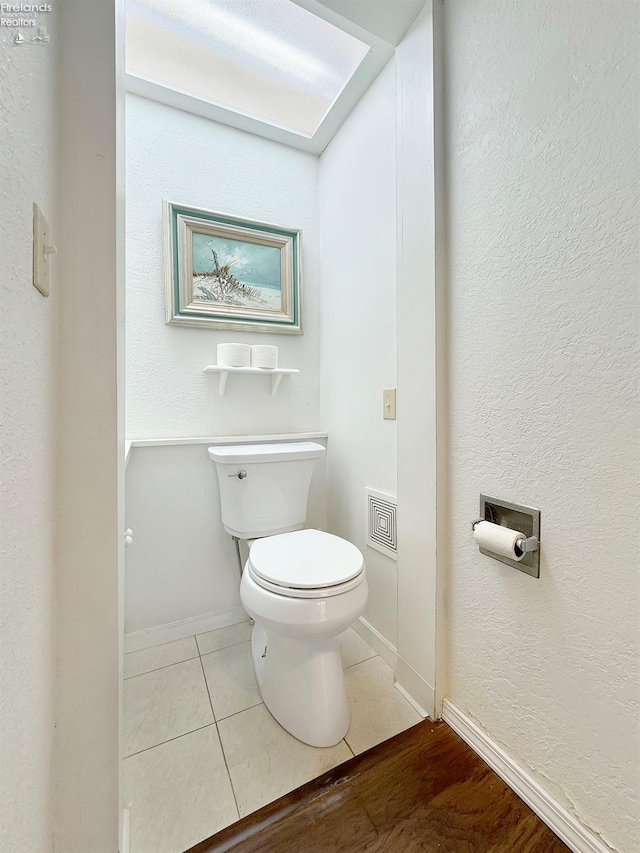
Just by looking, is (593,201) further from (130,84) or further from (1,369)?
(130,84)

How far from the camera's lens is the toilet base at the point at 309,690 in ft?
3.29

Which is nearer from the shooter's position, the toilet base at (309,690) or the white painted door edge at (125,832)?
the white painted door edge at (125,832)

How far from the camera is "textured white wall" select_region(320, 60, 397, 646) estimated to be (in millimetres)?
1321

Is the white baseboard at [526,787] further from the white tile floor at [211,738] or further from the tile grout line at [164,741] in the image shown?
the tile grout line at [164,741]

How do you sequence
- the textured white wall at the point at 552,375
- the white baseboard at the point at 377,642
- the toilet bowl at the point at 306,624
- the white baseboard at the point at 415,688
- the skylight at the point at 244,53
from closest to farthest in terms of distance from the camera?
the textured white wall at the point at 552,375
the toilet bowl at the point at 306,624
the white baseboard at the point at 415,688
the skylight at the point at 244,53
the white baseboard at the point at 377,642

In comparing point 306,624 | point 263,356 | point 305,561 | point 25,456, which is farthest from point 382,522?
point 25,456

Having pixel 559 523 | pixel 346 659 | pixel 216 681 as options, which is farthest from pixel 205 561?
pixel 559 523

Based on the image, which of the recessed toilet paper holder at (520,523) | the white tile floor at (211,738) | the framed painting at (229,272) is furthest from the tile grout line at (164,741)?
the framed painting at (229,272)

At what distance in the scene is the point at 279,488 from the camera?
1.45 meters

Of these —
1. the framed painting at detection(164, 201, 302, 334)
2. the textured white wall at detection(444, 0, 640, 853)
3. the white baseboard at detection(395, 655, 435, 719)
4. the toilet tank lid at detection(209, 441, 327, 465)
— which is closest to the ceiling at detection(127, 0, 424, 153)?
the textured white wall at detection(444, 0, 640, 853)

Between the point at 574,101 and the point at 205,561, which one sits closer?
the point at 574,101

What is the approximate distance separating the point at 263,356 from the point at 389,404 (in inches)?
23.7

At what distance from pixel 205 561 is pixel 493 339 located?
1.38 m

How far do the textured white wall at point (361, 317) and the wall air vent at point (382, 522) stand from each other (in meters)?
0.04
